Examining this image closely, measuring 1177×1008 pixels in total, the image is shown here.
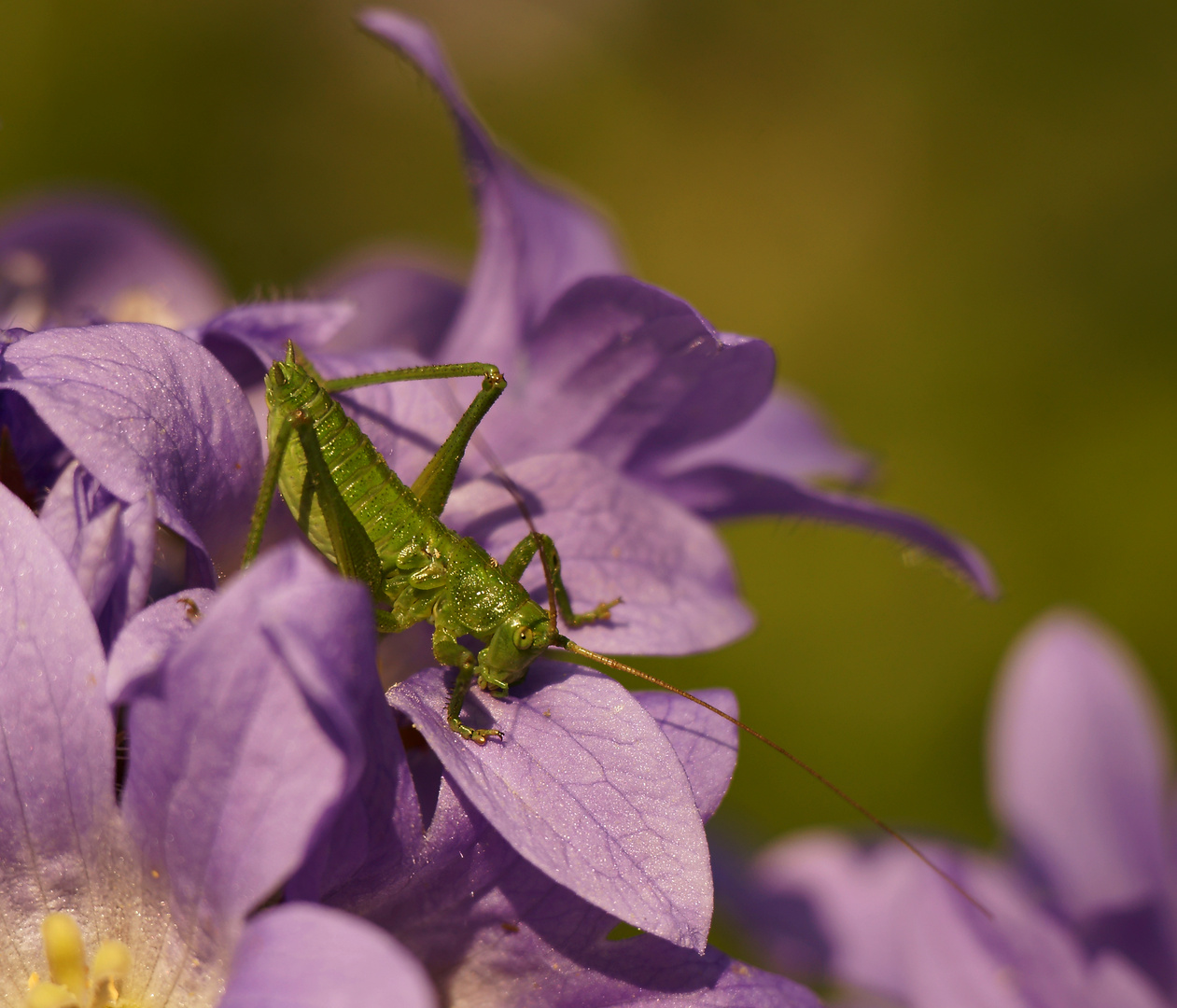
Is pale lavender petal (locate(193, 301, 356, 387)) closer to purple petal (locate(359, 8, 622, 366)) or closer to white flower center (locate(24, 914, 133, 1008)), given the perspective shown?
purple petal (locate(359, 8, 622, 366))

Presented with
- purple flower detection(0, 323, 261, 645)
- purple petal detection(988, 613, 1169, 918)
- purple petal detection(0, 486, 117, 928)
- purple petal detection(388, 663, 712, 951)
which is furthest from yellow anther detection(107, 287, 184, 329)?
purple petal detection(988, 613, 1169, 918)

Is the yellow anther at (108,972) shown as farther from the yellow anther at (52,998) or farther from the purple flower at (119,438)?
the purple flower at (119,438)

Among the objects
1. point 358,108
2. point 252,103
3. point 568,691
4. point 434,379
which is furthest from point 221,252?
point 568,691

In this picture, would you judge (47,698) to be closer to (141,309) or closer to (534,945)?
(534,945)

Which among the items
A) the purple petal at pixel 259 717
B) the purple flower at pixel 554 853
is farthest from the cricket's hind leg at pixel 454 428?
the purple petal at pixel 259 717

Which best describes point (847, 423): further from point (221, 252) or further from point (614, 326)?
point (614, 326)

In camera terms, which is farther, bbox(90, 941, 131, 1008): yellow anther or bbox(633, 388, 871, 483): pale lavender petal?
bbox(633, 388, 871, 483): pale lavender petal
